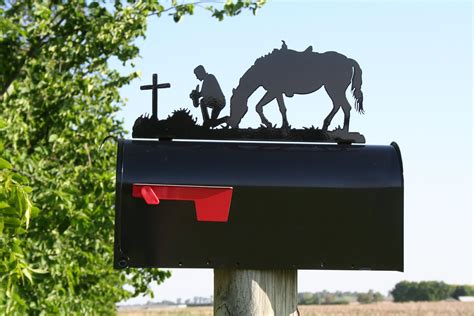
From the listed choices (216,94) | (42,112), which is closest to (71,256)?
(42,112)

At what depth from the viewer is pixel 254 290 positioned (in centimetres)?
285

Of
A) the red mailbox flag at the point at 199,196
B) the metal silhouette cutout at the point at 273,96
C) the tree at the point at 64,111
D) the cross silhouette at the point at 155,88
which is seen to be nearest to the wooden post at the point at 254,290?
the red mailbox flag at the point at 199,196

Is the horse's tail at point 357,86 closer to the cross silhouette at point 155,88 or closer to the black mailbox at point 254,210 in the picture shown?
the black mailbox at point 254,210

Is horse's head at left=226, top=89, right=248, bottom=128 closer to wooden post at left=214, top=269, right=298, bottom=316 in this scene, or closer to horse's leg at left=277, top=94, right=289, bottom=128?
horse's leg at left=277, top=94, right=289, bottom=128

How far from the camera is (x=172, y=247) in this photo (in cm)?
279

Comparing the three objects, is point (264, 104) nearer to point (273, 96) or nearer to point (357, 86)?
point (273, 96)

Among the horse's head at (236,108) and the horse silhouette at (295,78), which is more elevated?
the horse silhouette at (295,78)

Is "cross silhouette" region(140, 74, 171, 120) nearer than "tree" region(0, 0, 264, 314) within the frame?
Yes

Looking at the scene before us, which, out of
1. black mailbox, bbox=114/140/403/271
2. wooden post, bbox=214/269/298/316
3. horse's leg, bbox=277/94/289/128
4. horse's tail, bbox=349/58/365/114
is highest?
horse's tail, bbox=349/58/365/114

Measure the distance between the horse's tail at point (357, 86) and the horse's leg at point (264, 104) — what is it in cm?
33

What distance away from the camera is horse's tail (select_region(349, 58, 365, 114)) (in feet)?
10.3

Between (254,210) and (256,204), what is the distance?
0.02 m

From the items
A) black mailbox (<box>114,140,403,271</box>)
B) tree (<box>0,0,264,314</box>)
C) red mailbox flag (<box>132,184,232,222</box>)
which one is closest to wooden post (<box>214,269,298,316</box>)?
black mailbox (<box>114,140,403,271</box>)

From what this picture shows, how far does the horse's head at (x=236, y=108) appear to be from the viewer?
118 inches
